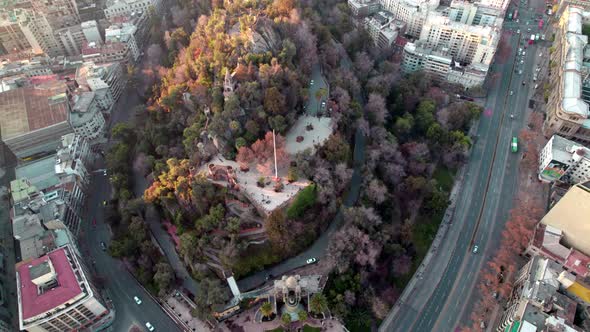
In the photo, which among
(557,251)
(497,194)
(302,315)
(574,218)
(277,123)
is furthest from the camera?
(497,194)

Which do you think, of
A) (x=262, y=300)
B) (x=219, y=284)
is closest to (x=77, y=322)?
(x=219, y=284)

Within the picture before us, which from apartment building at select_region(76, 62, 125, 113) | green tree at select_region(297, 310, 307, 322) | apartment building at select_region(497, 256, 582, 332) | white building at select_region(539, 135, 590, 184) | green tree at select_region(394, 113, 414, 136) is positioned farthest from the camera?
apartment building at select_region(76, 62, 125, 113)

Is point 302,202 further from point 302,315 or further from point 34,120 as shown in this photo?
point 34,120

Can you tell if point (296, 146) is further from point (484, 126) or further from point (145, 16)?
point (145, 16)

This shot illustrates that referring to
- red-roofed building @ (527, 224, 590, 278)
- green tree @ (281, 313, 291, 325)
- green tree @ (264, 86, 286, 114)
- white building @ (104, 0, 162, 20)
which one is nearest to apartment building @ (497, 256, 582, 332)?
red-roofed building @ (527, 224, 590, 278)

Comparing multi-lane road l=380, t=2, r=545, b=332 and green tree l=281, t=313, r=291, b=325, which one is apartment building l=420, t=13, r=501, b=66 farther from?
green tree l=281, t=313, r=291, b=325

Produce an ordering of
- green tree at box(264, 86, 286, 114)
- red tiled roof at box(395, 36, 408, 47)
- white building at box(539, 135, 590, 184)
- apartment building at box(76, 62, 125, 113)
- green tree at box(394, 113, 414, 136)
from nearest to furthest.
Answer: green tree at box(264, 86, 286, 114) < white building at box(539, 135, 590, 184) < green tree at box(394, 113, 414, 136) < apartment building at box(76, 62, 125, 113) < red tiled roof at box(395, 36, 408, 47)

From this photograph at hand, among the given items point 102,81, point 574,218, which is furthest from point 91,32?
point 574,218

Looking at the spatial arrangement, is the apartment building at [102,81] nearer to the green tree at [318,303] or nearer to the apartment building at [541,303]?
the green tree at [318,303]
